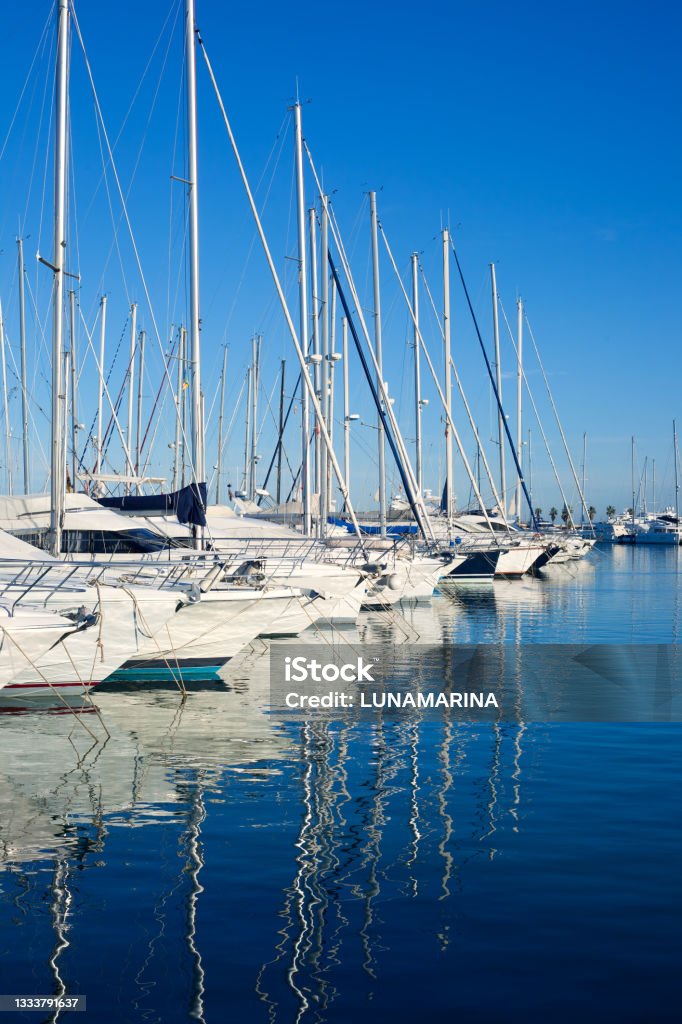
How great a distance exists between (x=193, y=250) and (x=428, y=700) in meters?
12.6

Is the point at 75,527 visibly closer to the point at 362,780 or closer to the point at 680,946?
the point at 362,780

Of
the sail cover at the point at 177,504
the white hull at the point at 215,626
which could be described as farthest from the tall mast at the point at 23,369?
the white hull at the point at 215,626

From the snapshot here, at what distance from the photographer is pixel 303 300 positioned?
1277 inches

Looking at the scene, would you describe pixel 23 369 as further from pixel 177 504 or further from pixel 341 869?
pixel 341 869

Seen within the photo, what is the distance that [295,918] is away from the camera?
7703 mm

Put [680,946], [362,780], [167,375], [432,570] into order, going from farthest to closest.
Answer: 1. [432,570]
2. [167,375]
3. [362,780]
4. [680,946]

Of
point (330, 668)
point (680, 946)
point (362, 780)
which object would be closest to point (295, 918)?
point (680, 946)

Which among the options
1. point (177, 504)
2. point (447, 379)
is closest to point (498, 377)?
point (447, 379)

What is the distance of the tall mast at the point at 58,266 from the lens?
1959 cm

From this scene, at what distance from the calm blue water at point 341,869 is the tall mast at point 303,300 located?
16017 mm

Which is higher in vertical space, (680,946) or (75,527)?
(75,527)

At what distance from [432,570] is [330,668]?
43.2ft

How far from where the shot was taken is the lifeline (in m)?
16.7

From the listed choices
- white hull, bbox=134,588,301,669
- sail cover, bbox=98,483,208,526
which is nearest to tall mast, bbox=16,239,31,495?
sail cover, bbox=98,483,208,526
